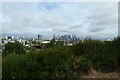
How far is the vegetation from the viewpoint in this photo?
7.46 m

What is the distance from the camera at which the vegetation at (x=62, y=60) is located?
7465 mm

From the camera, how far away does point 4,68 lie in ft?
24.0

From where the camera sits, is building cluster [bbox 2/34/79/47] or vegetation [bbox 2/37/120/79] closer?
vegetation [bbox 2/37/120/79]

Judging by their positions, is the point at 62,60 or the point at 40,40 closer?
the point at 62,60

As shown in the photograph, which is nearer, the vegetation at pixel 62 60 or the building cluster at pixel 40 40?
the vegetation at pixel 62 60

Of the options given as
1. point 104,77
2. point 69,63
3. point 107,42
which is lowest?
point 104,77

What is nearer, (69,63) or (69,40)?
(69,63)

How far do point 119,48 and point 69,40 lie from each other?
2.62 m

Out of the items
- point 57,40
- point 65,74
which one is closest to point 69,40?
point 57,40

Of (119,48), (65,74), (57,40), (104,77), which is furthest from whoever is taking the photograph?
(57,40)

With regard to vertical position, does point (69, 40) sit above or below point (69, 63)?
above

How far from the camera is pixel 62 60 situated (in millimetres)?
7852

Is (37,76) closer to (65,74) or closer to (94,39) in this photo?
(65,74)

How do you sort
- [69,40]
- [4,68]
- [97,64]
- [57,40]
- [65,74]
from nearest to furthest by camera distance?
[4,68]
[65,74]
[97,64]
[57,40]
[69,40]
